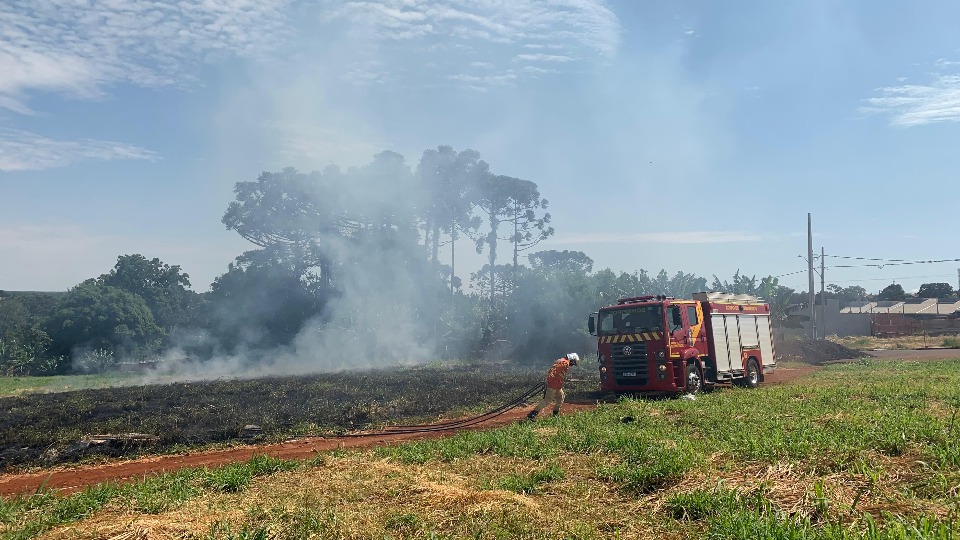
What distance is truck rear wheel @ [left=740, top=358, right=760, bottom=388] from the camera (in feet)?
70.1

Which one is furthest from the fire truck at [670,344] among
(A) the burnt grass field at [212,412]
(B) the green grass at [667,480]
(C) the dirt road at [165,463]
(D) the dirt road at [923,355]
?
(D) the dirt road at [923,355]

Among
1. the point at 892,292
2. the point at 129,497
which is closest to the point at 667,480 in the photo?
Answer: the point at 129,497

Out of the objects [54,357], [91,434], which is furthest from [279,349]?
[91,434]

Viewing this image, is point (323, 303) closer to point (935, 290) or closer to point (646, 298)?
point (646, 298)

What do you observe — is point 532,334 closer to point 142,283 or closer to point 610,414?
point 610,414

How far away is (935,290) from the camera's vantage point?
8581 cm

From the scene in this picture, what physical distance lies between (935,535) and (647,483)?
9.94 ft

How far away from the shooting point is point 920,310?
6344 centimetres

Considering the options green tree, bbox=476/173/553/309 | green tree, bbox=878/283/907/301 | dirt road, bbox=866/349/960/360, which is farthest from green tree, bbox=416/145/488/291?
green tree, bbox=878/283/907/301

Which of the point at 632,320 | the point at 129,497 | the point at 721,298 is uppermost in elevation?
the point at 721,298

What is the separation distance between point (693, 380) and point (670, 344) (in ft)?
5.80

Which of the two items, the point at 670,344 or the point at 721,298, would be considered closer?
the point at 670,344

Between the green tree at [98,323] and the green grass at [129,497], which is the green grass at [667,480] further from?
the green tree at [98,323]

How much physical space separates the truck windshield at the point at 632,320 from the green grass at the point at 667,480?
6.50 m
